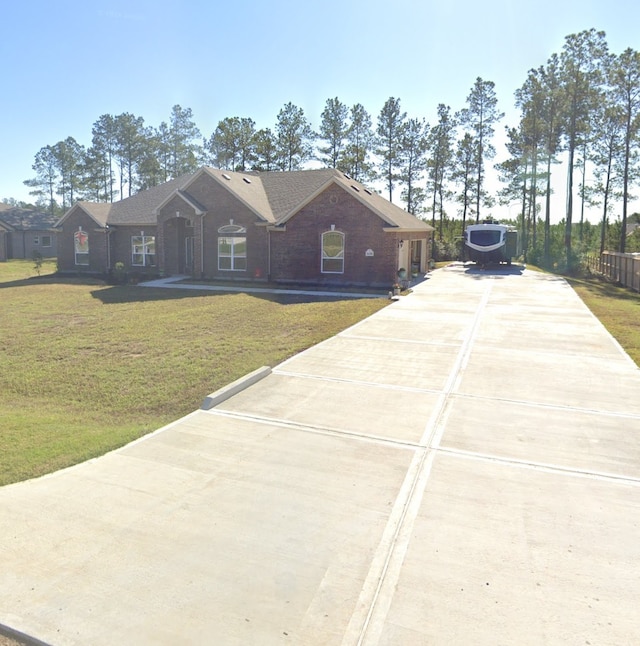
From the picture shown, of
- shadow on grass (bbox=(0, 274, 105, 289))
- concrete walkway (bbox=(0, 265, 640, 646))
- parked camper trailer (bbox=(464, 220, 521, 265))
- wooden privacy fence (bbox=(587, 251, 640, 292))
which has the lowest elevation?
concrete walkway (bbox=(0, 265, 640, 646))

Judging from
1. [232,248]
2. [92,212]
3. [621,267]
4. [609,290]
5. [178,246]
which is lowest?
[609,290]

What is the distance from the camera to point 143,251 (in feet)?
95.2

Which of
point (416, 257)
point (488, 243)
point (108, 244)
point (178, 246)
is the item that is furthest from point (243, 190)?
point (488, 243)

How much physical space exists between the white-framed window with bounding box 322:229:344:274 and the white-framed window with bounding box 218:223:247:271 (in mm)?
4108

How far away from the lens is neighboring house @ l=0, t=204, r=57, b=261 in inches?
1802

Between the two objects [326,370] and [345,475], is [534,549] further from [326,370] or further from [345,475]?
[326,370]

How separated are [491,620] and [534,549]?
103cm

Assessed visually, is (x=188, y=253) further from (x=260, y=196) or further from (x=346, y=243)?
(x=346, y=243)

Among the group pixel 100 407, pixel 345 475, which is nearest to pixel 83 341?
pixel 100 407

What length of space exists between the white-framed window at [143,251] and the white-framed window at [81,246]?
3.06 metres

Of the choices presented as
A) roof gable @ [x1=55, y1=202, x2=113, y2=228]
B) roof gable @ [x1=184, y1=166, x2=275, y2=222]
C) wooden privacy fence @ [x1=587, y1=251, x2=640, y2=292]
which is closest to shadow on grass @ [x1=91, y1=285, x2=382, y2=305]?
roof gable @ [x1=184, y1=166, x2=275, y2=222]

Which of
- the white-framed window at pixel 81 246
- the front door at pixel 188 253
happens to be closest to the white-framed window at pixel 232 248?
the front door at pixel 188 253

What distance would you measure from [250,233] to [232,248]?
4.21 ft

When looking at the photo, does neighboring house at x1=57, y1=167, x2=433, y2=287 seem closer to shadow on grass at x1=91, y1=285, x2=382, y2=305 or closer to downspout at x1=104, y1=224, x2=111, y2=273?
downspout at x1=104, y1=224, x2=111, y2=273
